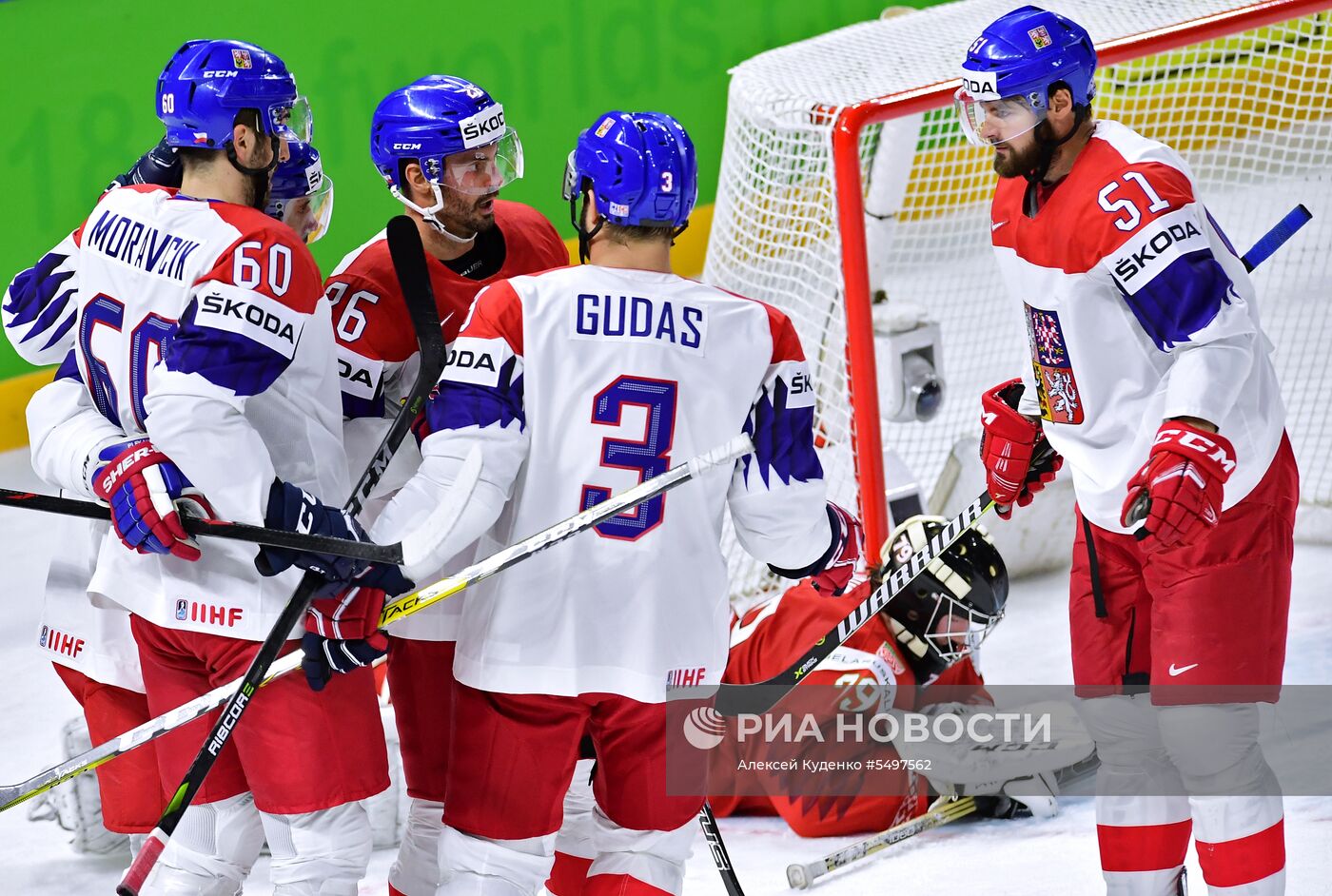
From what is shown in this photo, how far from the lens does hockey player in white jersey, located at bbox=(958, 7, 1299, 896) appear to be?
7.63 feet

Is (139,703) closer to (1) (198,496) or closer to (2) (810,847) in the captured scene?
(1) (198,496)

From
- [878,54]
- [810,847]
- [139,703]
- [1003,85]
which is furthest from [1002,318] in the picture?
[139,703]

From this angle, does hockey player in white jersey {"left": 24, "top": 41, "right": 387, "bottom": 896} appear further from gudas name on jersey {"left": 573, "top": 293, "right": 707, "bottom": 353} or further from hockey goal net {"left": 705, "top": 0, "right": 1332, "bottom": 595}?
hockey goal net {"left": 705, "top": 0, "right": 1332, "bottom": 595}

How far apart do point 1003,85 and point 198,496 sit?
1.26 metres

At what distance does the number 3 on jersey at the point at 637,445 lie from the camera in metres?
2.19

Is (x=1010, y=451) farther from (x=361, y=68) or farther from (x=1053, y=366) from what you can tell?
(x=361, y=68)

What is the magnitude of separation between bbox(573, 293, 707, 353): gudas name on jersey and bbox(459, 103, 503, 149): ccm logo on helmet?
432mm

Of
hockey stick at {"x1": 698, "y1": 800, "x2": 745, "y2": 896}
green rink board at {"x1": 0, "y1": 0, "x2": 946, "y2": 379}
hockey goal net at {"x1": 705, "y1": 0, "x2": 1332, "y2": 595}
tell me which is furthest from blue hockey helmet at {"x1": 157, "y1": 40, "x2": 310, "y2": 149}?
green rink board at {"x1": 0, "y1": 0, "x2": 946, "y2": 379}

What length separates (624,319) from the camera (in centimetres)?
217

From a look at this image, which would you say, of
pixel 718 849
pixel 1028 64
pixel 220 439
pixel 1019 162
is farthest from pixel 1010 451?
pixel 220 439

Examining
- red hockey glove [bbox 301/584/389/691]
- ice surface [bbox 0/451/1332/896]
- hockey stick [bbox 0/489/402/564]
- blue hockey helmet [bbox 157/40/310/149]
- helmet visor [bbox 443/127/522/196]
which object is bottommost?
ice surface [bbox 0/451/1332/896]

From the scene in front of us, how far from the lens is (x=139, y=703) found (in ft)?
8.62

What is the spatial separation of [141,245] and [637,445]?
0.68 metres

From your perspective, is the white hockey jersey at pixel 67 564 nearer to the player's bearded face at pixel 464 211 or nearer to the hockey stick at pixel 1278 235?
the player's bearded face at pixel 464 211
